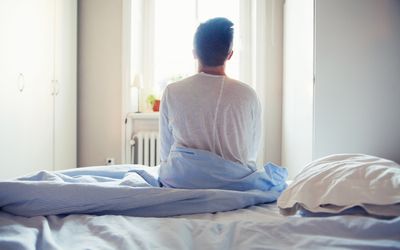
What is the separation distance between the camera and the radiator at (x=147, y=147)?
2.64 m

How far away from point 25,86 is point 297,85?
1.72m

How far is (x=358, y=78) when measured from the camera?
5.73ft

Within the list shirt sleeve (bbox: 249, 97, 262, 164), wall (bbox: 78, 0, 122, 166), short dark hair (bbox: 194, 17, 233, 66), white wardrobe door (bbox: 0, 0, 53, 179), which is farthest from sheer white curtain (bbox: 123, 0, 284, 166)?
short dark hair (bbox: 194, 17, 233, 66)

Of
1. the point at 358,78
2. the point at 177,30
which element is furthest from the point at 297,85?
the point at 177,30

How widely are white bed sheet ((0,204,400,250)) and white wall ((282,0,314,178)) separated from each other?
1262mm

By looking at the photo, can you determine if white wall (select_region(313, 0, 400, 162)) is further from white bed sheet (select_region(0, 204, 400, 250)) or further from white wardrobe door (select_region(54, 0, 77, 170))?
white wardrobe door (select_region(54, 0, 77, 170))

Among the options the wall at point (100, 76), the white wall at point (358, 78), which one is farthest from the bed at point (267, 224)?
the wall at point (100, 76)

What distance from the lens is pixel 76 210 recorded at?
0.82 m

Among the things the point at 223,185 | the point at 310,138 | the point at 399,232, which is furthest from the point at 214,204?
the point at 310,138

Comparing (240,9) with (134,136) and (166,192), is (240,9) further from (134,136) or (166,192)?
(166,192)

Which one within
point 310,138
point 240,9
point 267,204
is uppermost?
point 240,9

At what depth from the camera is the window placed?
9.50ft

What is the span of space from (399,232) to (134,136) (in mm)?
2243

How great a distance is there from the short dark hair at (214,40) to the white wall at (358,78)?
841 mm
